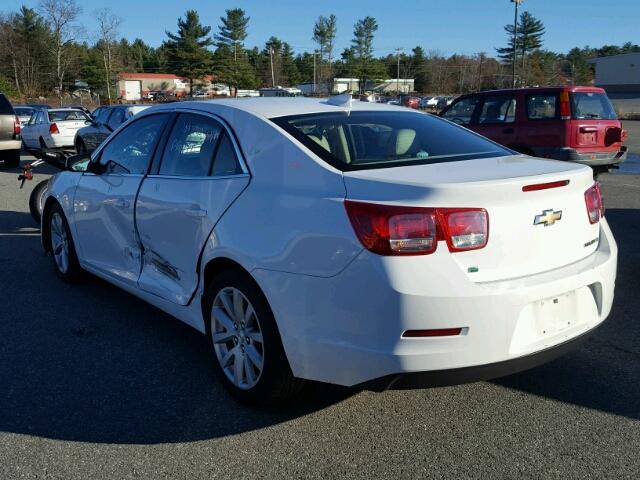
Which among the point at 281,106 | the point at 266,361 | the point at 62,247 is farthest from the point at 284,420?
the point at 62,247

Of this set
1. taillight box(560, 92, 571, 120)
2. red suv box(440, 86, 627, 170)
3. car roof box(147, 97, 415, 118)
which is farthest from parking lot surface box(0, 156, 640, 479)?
taillight box(560, 92, 571, 120)

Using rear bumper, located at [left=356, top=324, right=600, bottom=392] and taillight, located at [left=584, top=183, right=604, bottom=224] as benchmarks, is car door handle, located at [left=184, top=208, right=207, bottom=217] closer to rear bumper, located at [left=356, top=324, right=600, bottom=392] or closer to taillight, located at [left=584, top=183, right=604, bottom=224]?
rear bumper, located at [left=356, top=324, right=600, bottom=392]

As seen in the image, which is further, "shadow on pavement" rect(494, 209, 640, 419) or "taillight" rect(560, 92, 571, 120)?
"taillight" rect(560, 92, 571, 120)

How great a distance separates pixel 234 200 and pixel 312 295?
32.2 inches

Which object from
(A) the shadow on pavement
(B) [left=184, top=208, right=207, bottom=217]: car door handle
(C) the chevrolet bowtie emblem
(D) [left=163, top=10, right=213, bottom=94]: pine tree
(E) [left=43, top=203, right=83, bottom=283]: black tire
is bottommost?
(A) the shadow on pavement

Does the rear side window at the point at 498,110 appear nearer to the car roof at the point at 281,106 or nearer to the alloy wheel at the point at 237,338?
the car roof at the point at 281,106

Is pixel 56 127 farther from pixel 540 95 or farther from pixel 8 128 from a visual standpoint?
pixel 540 95

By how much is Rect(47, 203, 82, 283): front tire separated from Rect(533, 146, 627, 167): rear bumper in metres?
8.08

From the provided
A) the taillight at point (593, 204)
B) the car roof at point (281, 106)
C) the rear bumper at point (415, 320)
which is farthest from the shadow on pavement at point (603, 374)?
the car roof at point (281, 106)

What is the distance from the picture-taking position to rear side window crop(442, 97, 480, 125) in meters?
12.5

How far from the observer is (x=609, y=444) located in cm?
314

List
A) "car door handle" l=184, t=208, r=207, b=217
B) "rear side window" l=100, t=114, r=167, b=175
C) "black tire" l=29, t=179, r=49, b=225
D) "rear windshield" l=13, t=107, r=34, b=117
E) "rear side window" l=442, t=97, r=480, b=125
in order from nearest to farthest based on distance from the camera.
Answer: "car door handle" l=184, t=208, r=207, b=217
"rear side window" l=100, t=114, r=167, b=175
"black tire" l=29, t=179, r=49, b=225
"rear side window" l=442, t=97, r=480, b=125
"rear windshield" l=13, t=107, r=34, b=117

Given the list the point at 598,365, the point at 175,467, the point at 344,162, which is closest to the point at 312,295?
the point at 344,162

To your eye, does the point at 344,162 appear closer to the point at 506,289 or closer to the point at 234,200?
the point at 234,200
